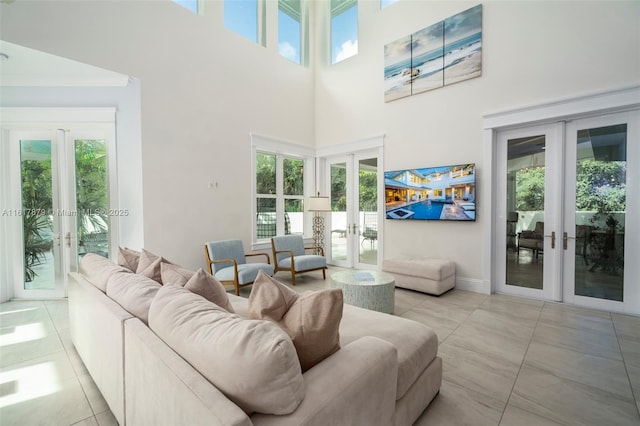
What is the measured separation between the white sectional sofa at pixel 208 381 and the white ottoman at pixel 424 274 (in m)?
2.31

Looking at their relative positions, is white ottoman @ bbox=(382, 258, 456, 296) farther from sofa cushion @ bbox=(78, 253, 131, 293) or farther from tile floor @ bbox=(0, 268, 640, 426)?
sofa cushion @ bbox=(78, 253, 131, 293)

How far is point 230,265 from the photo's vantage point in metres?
4.62

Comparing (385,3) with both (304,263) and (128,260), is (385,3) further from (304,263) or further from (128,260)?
(128,260)

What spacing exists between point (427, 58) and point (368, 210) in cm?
287

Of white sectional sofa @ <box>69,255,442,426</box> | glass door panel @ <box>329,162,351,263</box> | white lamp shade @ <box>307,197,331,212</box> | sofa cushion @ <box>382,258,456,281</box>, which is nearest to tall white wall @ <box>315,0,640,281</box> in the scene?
sofa cushion @ <box>382,258,456,281</box>

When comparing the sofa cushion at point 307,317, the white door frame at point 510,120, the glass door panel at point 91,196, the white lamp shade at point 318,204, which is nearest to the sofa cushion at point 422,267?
the white door frame at point 510,120

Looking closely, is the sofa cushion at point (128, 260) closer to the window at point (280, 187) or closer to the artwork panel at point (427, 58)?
the window at point (280, 187)

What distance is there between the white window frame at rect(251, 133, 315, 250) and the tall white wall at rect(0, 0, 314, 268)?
0.46 feet

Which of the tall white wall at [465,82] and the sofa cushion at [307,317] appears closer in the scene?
the sofa cushion at [307,317]

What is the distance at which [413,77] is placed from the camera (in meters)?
4.98

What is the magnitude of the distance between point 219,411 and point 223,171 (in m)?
4.43

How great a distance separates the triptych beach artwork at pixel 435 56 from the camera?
435cm

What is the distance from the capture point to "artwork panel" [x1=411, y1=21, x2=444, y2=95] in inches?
184

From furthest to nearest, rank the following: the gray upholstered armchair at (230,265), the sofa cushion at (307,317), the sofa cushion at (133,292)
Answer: the gray upholstered armchair at (230,265), the sofa cushion at (133,292), the sofa cushion at (307,317)
